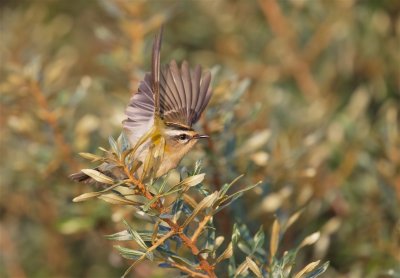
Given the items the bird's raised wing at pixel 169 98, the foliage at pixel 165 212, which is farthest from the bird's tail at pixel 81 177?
the foliage at pixel 165 212

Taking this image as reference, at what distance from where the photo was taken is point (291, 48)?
3627 mm

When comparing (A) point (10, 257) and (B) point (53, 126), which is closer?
(B) point (53, 126)

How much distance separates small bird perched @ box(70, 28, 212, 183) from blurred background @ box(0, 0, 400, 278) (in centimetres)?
36

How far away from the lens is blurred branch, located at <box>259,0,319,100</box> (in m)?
3.62

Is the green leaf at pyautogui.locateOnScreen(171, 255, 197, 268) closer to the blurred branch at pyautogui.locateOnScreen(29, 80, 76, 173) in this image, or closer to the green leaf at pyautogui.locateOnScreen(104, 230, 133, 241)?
the green leaf at pyautogui.locateOnScreen(104, 230, 133, 241)

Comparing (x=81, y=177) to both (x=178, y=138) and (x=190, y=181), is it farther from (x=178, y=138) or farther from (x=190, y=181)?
(x=190, y=181)

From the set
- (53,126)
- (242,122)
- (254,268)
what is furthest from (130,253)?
(53,126)

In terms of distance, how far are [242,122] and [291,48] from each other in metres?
1.14

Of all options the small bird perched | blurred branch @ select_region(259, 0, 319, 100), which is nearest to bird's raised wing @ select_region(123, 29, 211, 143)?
the small bird perched

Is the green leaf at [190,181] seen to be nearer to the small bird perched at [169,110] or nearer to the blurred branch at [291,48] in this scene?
the small bird perched at [169,110]

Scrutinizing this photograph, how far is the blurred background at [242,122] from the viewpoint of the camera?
2664 millimetres

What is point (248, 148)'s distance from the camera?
8.72 ft

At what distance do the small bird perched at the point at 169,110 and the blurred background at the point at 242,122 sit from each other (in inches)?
14.1

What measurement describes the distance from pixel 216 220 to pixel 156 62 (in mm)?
994
